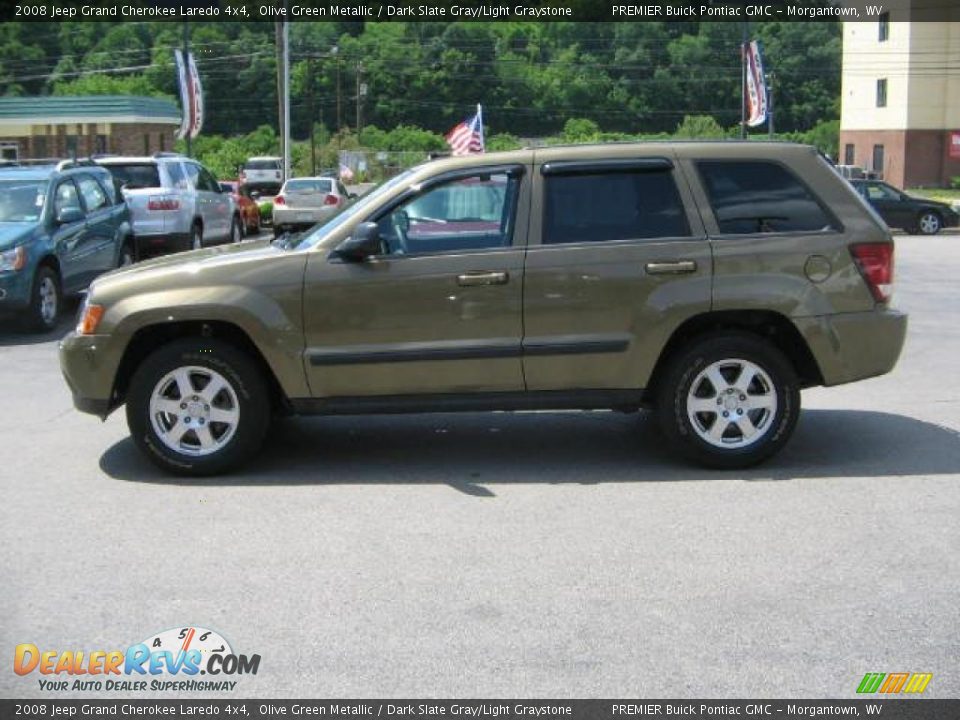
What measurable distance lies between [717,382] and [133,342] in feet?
10.8

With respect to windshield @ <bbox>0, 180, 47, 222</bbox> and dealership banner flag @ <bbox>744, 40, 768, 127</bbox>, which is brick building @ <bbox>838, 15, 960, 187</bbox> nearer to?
dealership banner flag @ <bbox>744, 40, 768, 127</bbox>

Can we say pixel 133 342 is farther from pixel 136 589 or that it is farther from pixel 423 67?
pixel 423 67

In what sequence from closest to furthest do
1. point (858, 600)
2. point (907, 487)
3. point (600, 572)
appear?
point (858, 600) → point (600, 572) → point (907, 487)

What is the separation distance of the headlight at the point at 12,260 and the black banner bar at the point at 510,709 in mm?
8935

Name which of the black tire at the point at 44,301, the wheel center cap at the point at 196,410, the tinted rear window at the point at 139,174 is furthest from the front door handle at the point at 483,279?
the tinted rear window at the point at 139,174

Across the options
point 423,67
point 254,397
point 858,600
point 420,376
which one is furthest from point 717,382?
point 423,67

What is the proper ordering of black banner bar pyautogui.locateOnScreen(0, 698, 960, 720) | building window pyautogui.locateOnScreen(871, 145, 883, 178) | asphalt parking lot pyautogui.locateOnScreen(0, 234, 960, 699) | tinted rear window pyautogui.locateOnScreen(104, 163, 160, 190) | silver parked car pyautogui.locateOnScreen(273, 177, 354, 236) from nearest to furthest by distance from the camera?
black banner bar pyautogui.locateOnScreen(0, 698, 960, 720) < asphalt parking lot pyautogui.locateOnScreen(0, 234, 960, 699) < tinted rear window pyautogui.locateOnScreen(104, 163, 160, 190) < silver parked car pyautogui.locateOnScreen(273, 177, 354, 236) < building window pyautogui.locateOnScreen(871, 145, 883, 178)

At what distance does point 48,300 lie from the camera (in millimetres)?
12898

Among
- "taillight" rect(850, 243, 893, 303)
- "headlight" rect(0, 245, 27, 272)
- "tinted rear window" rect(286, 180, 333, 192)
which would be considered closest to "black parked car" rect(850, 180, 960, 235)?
"tinted rear window" rect(286, 180, 333, 192)

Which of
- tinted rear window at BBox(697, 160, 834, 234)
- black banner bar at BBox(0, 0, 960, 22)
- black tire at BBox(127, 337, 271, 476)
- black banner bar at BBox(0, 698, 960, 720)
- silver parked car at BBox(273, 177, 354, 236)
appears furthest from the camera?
black banner bar at BBox(0, 0, 960, 22)

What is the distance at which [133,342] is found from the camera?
22.7ft

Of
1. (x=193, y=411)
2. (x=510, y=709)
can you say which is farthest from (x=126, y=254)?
(x=510, y=709)

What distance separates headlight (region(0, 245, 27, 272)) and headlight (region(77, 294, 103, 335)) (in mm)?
5803

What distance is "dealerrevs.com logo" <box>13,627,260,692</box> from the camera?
13.8 feet
